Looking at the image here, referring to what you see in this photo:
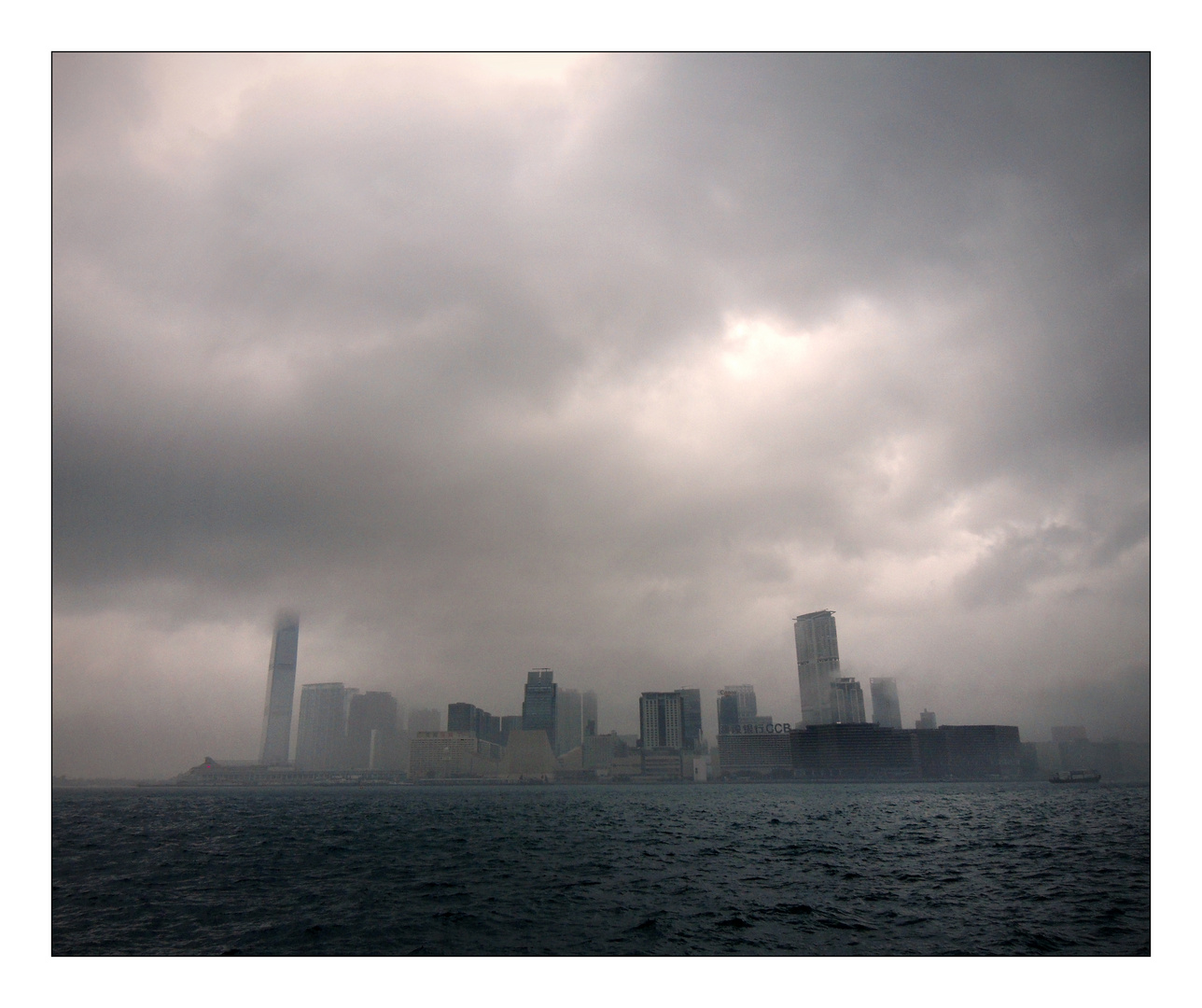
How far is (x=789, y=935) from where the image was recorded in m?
19.3

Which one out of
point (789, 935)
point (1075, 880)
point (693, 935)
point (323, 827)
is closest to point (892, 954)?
point (789, 935)

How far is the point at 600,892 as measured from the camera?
24.9 m

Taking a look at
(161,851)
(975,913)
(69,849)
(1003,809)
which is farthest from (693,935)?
(1003,809)

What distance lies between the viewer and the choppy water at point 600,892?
19141 millimetres

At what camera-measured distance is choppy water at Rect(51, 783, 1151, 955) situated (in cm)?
1914

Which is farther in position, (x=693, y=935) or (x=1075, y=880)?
(x=1075, y=880)

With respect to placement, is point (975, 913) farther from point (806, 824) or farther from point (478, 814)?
point (478, 814)

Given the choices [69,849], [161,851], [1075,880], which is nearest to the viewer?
[1075,880]

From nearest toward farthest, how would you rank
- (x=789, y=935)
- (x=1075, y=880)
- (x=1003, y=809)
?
(x=789, y=935) < (x=1075, y=880) < (x=1003, y=809)

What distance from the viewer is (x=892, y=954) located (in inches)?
709

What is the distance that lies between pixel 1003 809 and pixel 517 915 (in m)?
75.6

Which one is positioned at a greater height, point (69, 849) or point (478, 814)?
point (69, 849)

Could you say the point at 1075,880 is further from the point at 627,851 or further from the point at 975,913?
the point at 627,851
